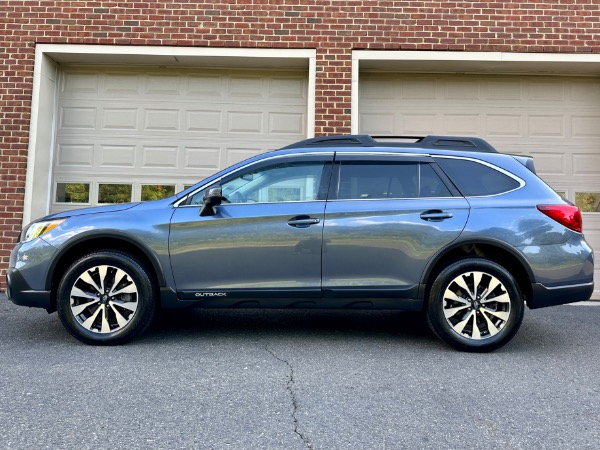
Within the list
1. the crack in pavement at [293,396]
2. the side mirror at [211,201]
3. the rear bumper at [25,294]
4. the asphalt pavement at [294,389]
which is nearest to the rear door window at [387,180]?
the side mirror at [211,201]

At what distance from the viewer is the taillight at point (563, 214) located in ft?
13.7

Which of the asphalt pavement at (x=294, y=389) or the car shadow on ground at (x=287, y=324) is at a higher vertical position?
the car shadow on ground at (x=287, y=324)

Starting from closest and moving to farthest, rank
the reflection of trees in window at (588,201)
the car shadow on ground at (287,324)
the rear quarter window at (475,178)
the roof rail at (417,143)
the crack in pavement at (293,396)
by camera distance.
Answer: the crack in pavement at (293,396)
the rear quarter window at (475,178)
the roof rail at (417,143)
the car shadow on ground at (287,324)
the reflection of trees in window at (588,201)

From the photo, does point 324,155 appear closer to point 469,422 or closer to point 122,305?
point 122,305

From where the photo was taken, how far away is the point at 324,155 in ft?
14.8

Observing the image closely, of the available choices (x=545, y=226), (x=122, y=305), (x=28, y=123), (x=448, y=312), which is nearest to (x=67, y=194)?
(x=28, y=123)

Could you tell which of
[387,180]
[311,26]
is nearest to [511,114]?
A: [311,26]

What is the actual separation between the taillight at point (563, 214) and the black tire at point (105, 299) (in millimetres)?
3395

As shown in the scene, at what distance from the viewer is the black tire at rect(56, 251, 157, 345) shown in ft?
13.8

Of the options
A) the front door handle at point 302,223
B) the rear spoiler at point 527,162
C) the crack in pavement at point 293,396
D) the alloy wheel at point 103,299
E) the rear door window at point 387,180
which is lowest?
the crack in pavement at point 293,396

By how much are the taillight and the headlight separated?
163 inches

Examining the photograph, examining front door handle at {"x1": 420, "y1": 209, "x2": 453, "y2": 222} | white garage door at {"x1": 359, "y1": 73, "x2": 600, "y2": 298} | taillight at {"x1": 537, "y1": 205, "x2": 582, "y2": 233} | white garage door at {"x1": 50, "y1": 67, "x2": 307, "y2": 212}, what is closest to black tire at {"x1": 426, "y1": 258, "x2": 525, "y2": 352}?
front door handle at {"x1": 420, "y1": 209, "x2": 453, "y2": 222}

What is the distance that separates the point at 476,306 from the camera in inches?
163

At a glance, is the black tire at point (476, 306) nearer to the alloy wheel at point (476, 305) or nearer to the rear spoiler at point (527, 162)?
the alloy wheel at point (476, 305)
